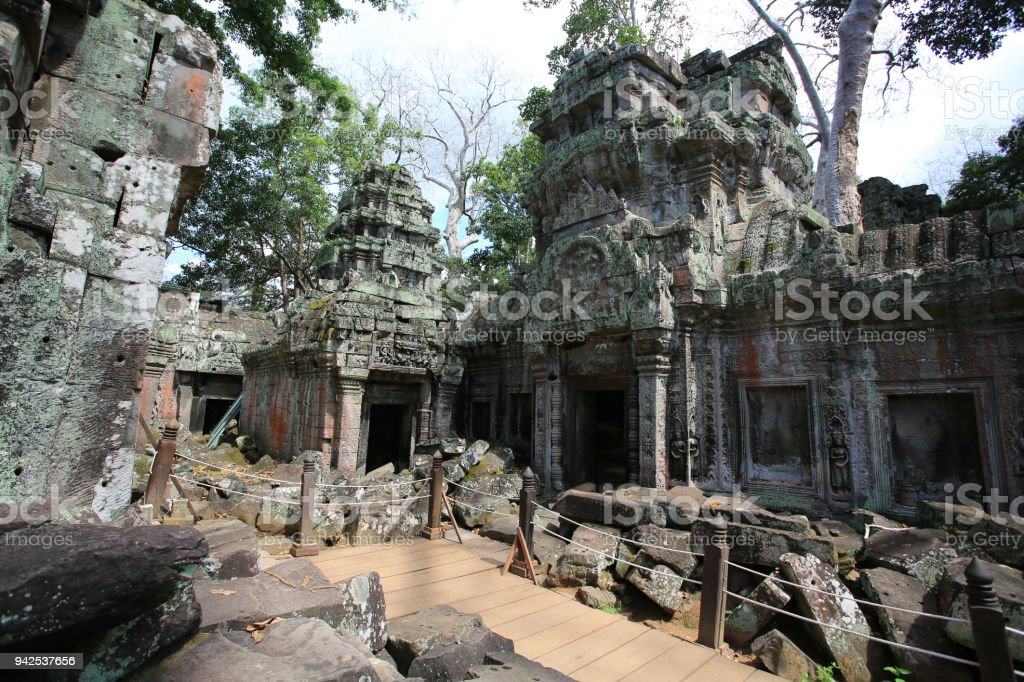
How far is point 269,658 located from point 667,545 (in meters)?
4.60

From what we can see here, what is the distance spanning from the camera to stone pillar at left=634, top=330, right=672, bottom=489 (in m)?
7.79

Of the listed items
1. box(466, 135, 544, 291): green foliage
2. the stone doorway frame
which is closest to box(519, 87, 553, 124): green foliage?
box(466, 135, 544, 291): green foliage

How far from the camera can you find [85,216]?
254 centimetres

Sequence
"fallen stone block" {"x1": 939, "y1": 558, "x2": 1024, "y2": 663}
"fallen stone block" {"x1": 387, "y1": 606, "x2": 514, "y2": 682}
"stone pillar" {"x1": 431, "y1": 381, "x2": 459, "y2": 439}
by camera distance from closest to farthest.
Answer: "fallen stone block" {"x1": 387, "y1": 606, "x2": 514, "y2": 682}, "fallen stone block" {"x1": 939, "y1": 558, "x2": 1024, "y2": 663}, "stone pillar" {"x1": 431, "y1": 381, "x2": 459, "y2": 439}

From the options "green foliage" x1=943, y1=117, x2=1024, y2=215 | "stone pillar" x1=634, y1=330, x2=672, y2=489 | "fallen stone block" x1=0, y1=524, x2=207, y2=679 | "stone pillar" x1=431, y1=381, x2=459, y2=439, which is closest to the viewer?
"fallen stone block" x1=0, y1=524, x2=207, y2=679

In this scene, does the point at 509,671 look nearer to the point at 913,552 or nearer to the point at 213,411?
the point at 913,552

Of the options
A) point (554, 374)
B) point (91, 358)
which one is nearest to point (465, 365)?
point (554, 374)

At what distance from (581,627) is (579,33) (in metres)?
20.3

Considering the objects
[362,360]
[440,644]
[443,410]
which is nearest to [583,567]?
[440,644]

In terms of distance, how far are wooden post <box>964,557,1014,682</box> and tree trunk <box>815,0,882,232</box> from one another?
1043 centimetres

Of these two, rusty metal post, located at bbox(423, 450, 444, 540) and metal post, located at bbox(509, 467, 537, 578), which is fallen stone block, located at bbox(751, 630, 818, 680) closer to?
metal post, located at bbox(509, 467, 537, 578)

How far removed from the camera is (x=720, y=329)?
7910 mm

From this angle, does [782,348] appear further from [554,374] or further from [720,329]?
[554,374]

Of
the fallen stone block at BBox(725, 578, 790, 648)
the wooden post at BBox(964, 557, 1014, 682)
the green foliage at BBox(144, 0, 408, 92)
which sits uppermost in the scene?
the green foliage at BBox(144, 0, 408, 92)
